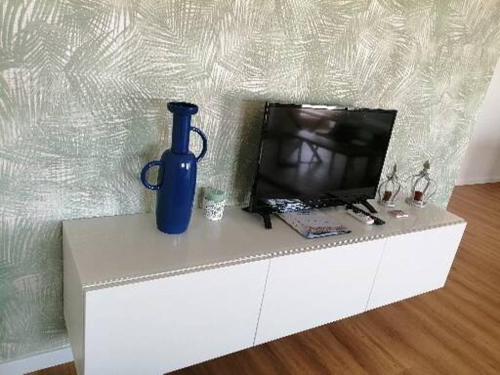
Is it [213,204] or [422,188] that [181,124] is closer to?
[213,204]

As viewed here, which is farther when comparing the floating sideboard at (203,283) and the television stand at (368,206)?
the television stand at (368,206)

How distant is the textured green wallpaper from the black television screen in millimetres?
142

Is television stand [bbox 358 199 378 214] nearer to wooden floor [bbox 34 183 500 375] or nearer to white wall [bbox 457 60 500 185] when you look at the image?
wooden floor [bbox 34 183 500 375]

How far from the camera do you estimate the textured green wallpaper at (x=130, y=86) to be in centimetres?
125

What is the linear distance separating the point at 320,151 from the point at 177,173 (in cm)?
72

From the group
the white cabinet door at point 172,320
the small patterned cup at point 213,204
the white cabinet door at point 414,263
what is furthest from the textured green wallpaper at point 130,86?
the white cabinet door at point 414,263

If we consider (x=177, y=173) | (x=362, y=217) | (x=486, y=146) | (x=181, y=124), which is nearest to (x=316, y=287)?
(x=362, y=217)

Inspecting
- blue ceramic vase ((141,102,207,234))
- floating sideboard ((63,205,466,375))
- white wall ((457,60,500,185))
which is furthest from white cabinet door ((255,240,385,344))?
white wall ((457,60,500,185))

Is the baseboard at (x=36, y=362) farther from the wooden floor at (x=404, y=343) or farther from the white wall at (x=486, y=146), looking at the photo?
the white wall at (x=486, y=146)

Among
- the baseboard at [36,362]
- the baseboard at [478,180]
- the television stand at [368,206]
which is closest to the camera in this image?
the baseboard at [36,362]

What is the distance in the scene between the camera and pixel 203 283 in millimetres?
1340

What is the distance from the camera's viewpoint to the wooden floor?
5.52 feet

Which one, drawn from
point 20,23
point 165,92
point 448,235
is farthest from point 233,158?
point 448,235

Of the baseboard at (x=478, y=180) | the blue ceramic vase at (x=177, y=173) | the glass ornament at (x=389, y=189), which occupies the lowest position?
the baseboard at (x=478, y=180)
